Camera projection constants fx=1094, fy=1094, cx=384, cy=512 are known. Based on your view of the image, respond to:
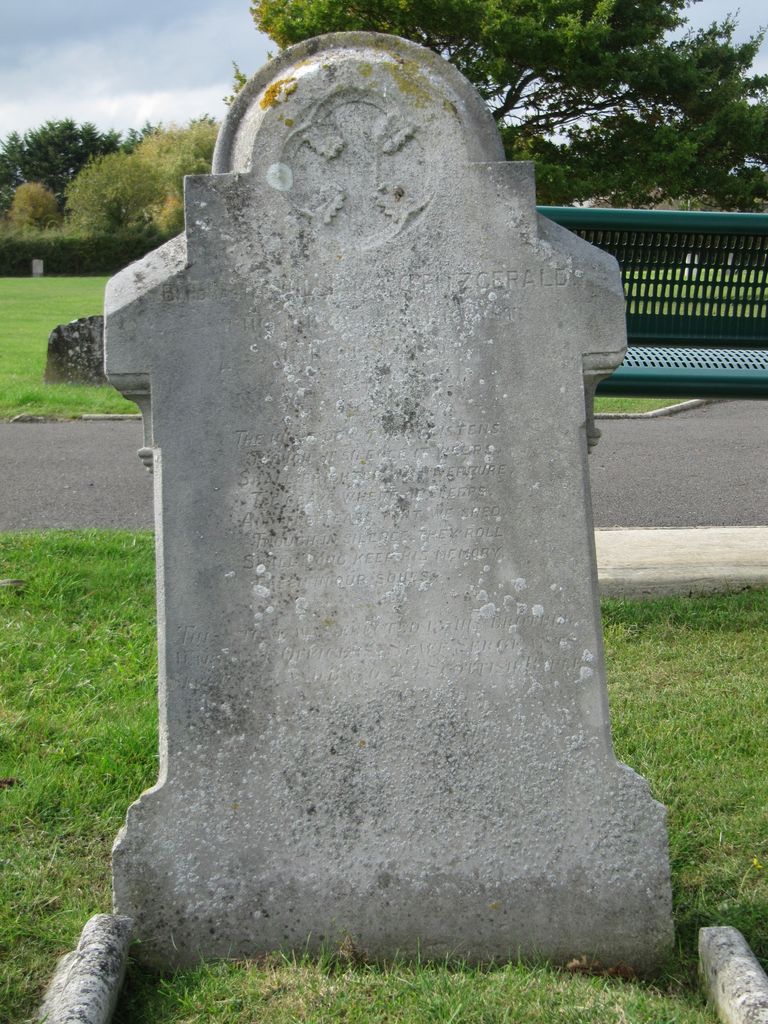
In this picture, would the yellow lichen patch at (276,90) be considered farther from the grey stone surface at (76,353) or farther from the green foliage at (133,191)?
the green foliage at (133,191)

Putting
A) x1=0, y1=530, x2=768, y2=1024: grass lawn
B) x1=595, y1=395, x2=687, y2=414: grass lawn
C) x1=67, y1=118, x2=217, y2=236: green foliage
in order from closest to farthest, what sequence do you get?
x1=0, y1=530, x2=768, y2=1024: grass lawn
x1=595, y1=395, x2=687, y2=414: grass lawn
x1=67, y1=118, x2=217, y2=236: green foliage

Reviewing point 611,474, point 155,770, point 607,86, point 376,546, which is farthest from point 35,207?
point 376,546

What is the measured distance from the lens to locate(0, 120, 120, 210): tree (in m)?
71.2

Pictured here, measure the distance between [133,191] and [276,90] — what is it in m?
53.7

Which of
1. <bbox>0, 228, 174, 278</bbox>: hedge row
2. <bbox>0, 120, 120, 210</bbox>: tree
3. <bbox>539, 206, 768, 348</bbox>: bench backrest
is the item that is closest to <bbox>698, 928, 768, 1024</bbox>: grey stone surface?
<bbox>539, 206, 768, 348</bbox>: bench backrest

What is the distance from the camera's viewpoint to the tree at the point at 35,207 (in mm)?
60594

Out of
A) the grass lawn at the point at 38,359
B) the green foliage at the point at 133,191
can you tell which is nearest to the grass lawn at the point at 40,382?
the grass lawn at the point at 38,359

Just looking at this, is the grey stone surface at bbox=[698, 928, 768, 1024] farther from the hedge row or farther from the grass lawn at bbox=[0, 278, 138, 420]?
the hedge row

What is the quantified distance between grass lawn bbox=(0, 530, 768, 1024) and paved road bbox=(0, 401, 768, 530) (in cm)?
108

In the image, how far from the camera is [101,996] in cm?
233

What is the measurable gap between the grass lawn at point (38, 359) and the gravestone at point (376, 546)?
8120 mm

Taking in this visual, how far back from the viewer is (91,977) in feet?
7.75

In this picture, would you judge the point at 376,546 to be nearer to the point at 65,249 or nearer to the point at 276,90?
the point at 276,90

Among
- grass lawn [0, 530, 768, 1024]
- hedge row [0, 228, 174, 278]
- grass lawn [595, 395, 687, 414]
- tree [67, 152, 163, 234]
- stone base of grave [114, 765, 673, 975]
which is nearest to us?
grass lawn [0, 530, 768, 1024]
